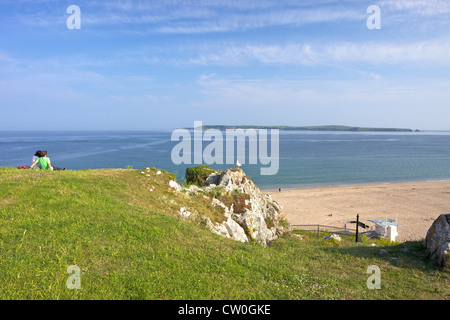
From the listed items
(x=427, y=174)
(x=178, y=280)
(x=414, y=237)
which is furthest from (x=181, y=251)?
(x=427, y=174)

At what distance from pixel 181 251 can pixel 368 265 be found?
7.40 meters

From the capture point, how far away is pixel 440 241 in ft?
34.7

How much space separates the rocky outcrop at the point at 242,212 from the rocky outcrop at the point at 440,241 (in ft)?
25.9

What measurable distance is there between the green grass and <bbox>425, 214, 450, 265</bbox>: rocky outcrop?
0.46 m

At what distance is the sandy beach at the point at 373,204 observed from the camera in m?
32.0

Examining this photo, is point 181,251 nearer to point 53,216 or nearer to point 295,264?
point 295,264

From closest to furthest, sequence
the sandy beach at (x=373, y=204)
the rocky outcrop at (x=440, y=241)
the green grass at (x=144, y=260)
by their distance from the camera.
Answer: the green grass at (x=144, y=260)
the rocky outcrop at (x=440, y=241)
the sandy beach at (x=373, y=204)

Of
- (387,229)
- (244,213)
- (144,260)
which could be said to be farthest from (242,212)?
(387,229)

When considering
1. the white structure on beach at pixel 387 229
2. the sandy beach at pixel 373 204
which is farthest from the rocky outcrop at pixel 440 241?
the sandy beach at pixel 373 204

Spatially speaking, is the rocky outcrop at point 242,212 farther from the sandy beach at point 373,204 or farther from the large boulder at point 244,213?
the sandy beach at point 373,204

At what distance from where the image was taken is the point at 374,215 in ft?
115

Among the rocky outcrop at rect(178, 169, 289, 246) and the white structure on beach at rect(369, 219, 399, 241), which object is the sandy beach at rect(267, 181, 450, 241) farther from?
the rocky outcrop at rect(178, 169, 289, 246)
